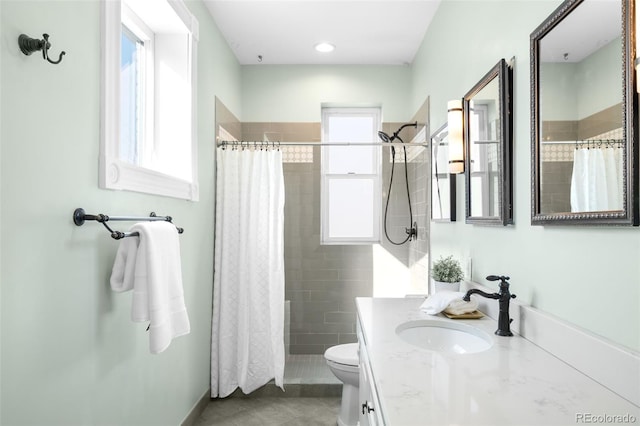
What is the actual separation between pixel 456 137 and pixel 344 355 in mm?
1489

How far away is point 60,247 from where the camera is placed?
1.24m

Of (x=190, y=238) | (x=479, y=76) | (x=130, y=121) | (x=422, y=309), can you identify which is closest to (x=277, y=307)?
(x=190, y=238)

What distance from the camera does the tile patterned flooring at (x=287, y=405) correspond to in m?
2.53

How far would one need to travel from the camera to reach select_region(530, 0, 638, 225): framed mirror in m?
0.96

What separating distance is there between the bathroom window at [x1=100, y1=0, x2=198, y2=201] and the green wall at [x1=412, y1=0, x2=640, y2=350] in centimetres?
151

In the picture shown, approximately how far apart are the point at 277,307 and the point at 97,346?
4.81ft

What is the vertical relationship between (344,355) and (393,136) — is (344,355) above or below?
below

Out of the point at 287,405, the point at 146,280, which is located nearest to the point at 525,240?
the point at 146,280

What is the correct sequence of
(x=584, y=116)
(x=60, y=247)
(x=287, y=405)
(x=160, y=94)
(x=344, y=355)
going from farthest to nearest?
(x=287, y=405)
(x=344, y=355)
(x=160, y=94)
(x=60, y=247)
(x=584, y=116)

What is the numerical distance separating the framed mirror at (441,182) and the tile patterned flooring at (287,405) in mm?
1454

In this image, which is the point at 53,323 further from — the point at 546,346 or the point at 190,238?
the point at 546,346

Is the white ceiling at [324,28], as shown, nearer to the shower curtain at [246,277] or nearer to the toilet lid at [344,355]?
the shower curtain at [246,277]

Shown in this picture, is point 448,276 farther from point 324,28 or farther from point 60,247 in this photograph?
point 324,28

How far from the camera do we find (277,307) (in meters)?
2.81
